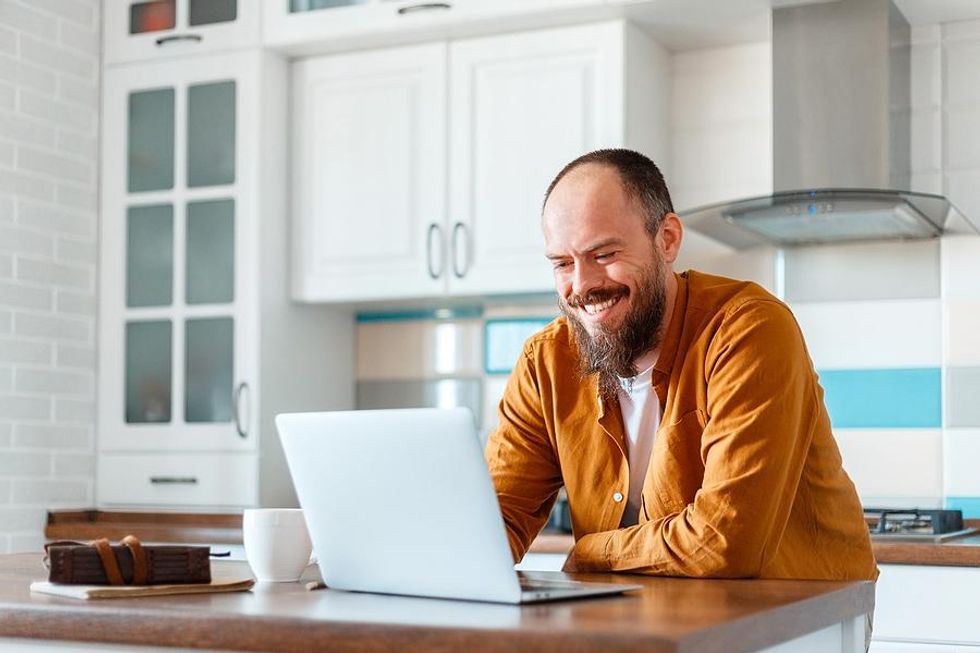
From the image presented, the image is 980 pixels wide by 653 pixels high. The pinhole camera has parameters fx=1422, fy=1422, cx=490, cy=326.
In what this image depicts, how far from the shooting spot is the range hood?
3.28 metres

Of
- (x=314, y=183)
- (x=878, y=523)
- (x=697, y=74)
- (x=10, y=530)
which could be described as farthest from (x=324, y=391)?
(x=878, y=523)

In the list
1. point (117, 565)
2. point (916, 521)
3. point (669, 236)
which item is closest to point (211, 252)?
point (916, 521)

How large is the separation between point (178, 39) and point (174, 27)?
0.05m

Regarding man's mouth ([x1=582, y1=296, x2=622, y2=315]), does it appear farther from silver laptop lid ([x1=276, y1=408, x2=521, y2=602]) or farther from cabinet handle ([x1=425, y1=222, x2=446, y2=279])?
cabinet handle ([x1=425, y1=222, x2=446, y2=279])

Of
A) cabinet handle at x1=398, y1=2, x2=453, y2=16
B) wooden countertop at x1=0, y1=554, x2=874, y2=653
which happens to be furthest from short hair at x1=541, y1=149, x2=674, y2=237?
cabinet handle at x1=398, y1=2, x2=453, y2=16

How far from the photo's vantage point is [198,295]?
390 cm

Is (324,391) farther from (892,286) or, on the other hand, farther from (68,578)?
(68,578)

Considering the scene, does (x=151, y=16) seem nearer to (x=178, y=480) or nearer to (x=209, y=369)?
(x=209, y=369)

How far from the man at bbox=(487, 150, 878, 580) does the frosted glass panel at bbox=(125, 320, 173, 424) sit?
1.99 meters

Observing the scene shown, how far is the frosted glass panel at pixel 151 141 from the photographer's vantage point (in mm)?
3973

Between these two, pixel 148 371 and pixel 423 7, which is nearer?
pixel 423 7

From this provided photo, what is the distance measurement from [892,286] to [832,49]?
Result: 0.59 m

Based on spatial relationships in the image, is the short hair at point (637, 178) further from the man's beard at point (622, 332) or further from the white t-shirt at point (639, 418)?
the white t-shirt at point (639, 418)

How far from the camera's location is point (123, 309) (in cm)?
400
